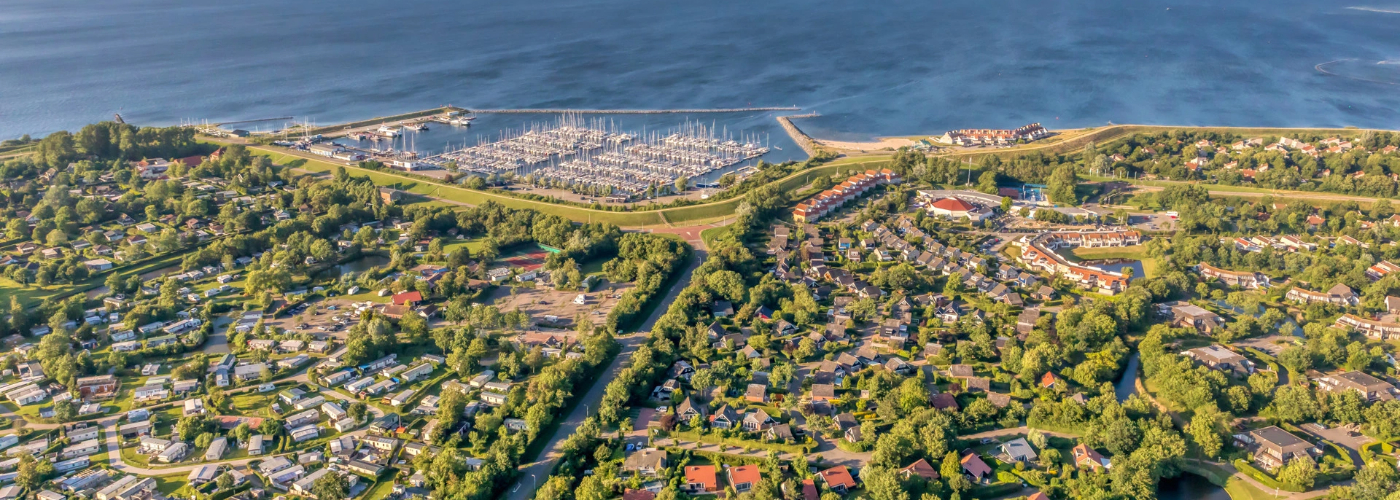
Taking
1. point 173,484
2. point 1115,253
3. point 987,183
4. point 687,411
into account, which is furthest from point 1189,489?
point 173,484

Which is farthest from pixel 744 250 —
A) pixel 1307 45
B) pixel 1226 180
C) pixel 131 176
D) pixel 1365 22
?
pixel 1365 22

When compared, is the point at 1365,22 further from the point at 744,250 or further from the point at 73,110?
the point at 73,110

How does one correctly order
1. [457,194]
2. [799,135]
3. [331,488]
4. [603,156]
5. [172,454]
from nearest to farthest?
[331,488] → [172,454] → [457,194] → [603,156] → [799,135]

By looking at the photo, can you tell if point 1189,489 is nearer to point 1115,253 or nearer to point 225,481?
point 1115,253

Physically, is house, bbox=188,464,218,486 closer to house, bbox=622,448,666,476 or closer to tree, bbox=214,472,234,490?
tree, bbox=214,472,234,490

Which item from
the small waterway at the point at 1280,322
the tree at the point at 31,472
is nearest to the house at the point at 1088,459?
the small waterway at the point at 1280,322
